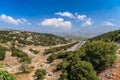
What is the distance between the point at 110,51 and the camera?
144 feet

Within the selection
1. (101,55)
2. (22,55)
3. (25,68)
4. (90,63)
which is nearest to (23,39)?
(22,55)

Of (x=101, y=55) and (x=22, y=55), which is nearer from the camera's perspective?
(x=101, y=55)

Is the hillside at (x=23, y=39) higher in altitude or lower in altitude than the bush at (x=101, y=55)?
lower

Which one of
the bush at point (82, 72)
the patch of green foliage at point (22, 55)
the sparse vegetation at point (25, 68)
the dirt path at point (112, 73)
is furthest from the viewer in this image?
the patch of green foliage at point (22, 55)

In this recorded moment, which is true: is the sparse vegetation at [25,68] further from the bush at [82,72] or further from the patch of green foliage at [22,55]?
the patch of green foliage at [22,55]

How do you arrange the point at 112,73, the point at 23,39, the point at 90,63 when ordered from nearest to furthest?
the point at 112,73, the point at 90,63, the point at 23,39

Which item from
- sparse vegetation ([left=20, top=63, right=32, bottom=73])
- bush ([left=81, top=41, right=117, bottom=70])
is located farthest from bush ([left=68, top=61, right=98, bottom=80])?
sparse vegetation ([left=20, top=63, right=32, bottom=73])

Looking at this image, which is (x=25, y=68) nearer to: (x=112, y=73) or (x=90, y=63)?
(x=90, y=63)

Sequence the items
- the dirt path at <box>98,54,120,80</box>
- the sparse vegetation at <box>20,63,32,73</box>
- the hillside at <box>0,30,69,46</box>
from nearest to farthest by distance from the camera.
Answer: the dirt path at <box>98,54,120,80</box> → the sparse vegetation at <box>20,63,32,73</box> → the hillside at <box>0,30,69,46</box>

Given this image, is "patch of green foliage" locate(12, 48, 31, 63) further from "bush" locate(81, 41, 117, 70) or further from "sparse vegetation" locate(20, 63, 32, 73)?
"bush" locate(81, 41, 117, 70)

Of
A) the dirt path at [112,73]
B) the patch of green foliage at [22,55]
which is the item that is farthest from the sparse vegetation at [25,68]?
the dirt path at [112,73]

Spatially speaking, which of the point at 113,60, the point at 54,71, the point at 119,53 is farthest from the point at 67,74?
the point at 119,53

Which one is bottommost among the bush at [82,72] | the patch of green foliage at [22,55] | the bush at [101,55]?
the patch of green foliage at [22,55]

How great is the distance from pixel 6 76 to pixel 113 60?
92.0ft
